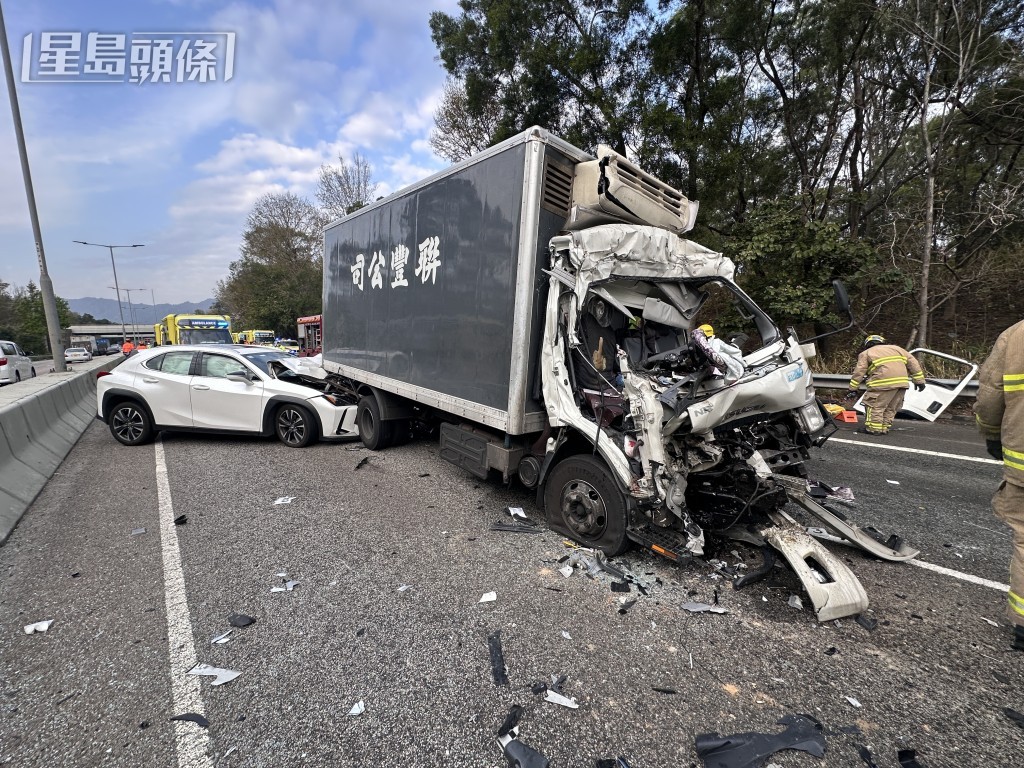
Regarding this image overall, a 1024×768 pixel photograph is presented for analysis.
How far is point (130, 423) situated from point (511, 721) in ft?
23.6

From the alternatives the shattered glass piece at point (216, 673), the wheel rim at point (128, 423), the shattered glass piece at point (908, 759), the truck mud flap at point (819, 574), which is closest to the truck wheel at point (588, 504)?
the truck mud flap at point (819, 574)

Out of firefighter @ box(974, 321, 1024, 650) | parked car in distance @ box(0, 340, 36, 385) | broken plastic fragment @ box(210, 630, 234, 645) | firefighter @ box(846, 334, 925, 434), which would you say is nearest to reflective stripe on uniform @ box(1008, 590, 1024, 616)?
firefighter @ box(974, 321, 1024, 650)

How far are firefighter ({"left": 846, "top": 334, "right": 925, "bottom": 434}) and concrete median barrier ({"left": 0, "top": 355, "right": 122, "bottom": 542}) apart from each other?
1031cm

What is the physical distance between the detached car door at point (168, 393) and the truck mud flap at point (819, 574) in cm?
724

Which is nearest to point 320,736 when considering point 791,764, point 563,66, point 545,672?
point 545,672

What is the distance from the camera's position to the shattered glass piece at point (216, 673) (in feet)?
7.25

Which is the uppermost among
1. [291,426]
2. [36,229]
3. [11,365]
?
[36,229]

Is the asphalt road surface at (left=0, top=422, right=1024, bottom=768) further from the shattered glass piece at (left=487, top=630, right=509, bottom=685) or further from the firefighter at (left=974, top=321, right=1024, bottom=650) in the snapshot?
the firefighter at (left=974, top=321, right=1024, bottom=650)

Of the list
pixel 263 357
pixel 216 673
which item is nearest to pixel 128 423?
pixel 263 357

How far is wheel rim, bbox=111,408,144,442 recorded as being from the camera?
6543mm

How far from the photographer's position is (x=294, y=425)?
646 centimetres

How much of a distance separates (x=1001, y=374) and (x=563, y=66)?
12.3 m

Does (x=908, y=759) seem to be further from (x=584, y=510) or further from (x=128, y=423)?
(x=128, y=423)

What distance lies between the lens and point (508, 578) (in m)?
3.13
